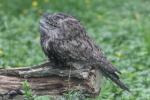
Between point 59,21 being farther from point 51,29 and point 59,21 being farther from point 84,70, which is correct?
point 84,70

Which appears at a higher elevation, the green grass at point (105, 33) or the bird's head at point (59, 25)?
the green grass at point (105, 33)

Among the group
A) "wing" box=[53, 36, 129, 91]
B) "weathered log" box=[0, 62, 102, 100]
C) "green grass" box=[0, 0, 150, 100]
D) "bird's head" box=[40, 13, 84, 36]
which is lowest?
"weathered log" box=[0, 62, 102, 100]

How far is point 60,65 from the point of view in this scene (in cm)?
539

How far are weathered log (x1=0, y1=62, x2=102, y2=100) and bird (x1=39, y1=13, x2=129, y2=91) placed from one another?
9 centimetres

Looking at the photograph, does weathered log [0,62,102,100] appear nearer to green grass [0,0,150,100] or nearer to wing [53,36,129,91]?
wing [53,36,129,91]

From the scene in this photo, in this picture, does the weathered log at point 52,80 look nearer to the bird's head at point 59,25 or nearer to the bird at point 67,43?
the bird at point 67,43

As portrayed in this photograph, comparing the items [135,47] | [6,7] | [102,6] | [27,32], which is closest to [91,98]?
[135,47]

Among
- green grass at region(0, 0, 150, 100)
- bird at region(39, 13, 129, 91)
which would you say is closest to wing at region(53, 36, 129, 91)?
bird at region(39, 13, 129, 91)

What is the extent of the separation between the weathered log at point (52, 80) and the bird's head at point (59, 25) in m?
0.34

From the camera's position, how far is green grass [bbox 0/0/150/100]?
7.60 meters

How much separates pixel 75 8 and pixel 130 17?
118 centimetres

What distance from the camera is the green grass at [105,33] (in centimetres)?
760

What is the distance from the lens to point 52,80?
5.36 meters

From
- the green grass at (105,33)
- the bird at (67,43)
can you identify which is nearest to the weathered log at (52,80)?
the bird at (67,43)
